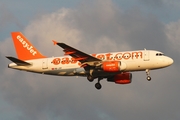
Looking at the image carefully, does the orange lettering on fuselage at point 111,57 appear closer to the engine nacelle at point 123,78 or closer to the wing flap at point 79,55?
the wing flap at point 79,55

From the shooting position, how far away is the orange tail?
257 ft

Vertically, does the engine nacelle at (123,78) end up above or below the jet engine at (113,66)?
below

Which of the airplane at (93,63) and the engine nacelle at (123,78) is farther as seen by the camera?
the engine nacelle at (123,78)

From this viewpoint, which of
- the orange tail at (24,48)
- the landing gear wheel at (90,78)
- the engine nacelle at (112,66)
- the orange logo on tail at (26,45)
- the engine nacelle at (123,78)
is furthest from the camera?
the orange logo on tail at (26,45)

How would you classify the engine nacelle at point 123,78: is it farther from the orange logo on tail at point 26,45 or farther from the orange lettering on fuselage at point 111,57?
the orange logo on tail at point 26,45

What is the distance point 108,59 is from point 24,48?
1323 cm

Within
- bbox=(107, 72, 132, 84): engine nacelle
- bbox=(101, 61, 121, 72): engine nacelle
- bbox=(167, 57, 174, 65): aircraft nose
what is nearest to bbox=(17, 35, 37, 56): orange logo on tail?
bbox=(107, 72, 132, 84): engine nacelle

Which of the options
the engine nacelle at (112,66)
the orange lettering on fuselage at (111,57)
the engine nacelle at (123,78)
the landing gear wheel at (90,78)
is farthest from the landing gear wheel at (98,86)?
the engine nacelle at (112,66)

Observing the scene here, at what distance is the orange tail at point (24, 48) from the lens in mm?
78250

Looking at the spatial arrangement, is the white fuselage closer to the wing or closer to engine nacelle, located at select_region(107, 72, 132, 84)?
the wing

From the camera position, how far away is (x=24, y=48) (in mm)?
79500

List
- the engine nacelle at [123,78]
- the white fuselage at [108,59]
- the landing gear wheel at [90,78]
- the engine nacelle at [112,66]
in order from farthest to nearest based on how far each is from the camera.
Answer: the engine nacelle at [123,78], the landing gear wheel at [90,78], the white fuselage at [108,59], the engine nacelle at [112,66]

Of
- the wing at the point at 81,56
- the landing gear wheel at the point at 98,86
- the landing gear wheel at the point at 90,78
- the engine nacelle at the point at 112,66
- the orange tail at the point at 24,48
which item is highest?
the orange tail at the point at 24,48

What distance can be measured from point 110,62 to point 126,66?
1.98m
